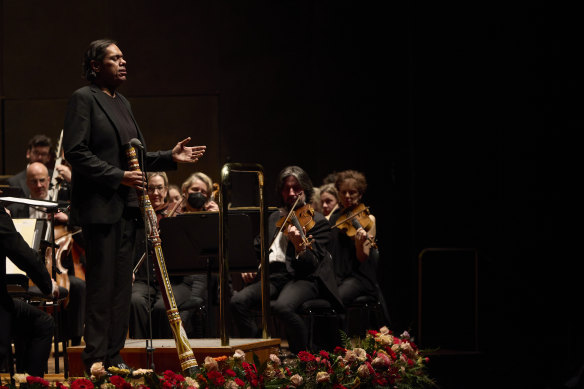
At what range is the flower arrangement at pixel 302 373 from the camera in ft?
9.37

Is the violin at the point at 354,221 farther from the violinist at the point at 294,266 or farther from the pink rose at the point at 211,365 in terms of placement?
the pink rose at the point at 211,365

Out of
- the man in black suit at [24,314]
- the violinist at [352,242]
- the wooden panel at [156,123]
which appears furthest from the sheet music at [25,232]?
the wooden panel at [156,123]

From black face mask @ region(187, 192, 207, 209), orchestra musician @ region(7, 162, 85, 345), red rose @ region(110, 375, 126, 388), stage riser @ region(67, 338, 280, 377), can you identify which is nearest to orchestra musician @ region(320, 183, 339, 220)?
black face mask @ region(187, 192, 207, 209)

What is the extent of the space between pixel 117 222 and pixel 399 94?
4.01 m

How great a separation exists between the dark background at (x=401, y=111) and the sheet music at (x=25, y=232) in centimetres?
251

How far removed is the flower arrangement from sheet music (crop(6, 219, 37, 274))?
1416 millimetres

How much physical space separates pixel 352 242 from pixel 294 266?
1.44ft

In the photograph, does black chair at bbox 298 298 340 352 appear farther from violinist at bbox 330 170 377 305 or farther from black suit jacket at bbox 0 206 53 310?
black suit jacket at bbox 0 206 53 310

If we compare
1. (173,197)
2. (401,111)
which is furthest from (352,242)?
(401,111)

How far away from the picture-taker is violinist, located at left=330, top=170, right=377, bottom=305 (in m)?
5.38

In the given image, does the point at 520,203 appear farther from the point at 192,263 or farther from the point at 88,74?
the point at 88,74

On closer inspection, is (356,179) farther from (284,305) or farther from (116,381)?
(116,381)

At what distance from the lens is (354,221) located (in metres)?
5.52

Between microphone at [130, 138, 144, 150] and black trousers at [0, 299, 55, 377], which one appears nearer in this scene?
microphone at [130, 138, 144, 150]
